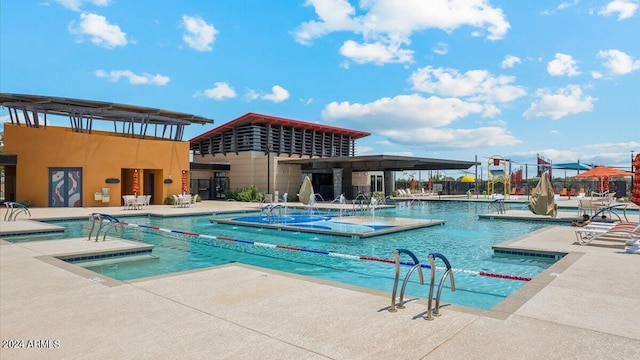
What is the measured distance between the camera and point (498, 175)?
39500mm

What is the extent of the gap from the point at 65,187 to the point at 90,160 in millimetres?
1937

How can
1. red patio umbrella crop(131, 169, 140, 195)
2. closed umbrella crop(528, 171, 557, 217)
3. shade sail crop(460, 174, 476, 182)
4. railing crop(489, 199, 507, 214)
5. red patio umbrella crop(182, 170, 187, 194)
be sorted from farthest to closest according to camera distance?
shade sail crop(460, 174, 476, 182), red patio umbrella crop(182, 170, 187, 194), red patio umbrella crop(131, 169, 140, 195), railing crop(489, 199, 507, 214), closed umbrella crop(528, 171, 557, 217)

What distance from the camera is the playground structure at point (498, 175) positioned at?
3294cm

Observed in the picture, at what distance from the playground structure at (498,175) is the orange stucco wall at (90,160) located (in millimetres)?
24120

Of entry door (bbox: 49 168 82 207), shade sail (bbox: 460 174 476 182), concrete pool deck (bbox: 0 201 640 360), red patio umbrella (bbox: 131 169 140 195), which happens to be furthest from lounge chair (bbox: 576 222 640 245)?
shade sail (bbox: 460 174 476 182)

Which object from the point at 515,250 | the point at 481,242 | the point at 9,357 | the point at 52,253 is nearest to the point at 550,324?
the point at 9,357

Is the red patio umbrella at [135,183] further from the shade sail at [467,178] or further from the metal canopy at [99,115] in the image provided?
the shade sail at [467,178]

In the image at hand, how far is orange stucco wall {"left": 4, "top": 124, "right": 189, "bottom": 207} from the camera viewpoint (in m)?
22.2

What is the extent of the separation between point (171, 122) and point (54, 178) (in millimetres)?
8024

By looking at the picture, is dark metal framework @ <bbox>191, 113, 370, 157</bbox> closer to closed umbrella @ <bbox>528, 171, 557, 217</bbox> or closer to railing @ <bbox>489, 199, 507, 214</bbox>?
railing @ <bbox>489, 199, 507, 214</bbox>

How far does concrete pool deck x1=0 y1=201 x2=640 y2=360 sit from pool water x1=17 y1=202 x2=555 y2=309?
3.58 ft

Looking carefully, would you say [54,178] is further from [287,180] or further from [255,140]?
[287,180]

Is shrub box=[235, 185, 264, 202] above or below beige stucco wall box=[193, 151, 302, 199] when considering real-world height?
below

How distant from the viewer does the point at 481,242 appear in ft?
38.5
